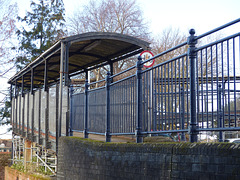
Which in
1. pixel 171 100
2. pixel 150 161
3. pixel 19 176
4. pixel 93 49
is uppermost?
pixel 93 49

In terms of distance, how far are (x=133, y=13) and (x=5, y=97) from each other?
654 inches

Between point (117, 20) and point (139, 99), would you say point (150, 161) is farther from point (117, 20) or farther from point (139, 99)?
point (117, 20)

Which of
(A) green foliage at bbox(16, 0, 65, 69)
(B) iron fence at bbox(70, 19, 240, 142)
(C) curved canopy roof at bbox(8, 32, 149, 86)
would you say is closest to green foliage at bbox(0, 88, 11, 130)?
(A) green foliage at bbox(16, 0, 65, 69)

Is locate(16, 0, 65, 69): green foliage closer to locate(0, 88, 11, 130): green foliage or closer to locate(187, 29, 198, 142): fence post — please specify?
locate(0, 88, 11, 130): green foliage

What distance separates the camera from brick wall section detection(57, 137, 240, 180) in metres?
4.54

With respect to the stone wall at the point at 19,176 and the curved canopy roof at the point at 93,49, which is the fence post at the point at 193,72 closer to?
the curved canopy roof at the point at 93,49

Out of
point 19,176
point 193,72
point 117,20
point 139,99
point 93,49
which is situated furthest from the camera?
point 117,20

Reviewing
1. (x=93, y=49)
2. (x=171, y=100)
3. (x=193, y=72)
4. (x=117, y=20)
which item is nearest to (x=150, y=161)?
(x=171, y=100)

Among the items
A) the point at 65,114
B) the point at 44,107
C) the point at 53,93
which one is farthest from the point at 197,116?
the point at 44,107

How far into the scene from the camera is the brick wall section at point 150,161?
454cm

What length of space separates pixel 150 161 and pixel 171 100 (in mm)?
1029

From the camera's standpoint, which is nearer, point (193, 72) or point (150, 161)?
point (193, 72)

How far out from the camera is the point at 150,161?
20.0ft

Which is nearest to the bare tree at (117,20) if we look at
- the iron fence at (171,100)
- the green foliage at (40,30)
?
the green foliage at (40,30)
